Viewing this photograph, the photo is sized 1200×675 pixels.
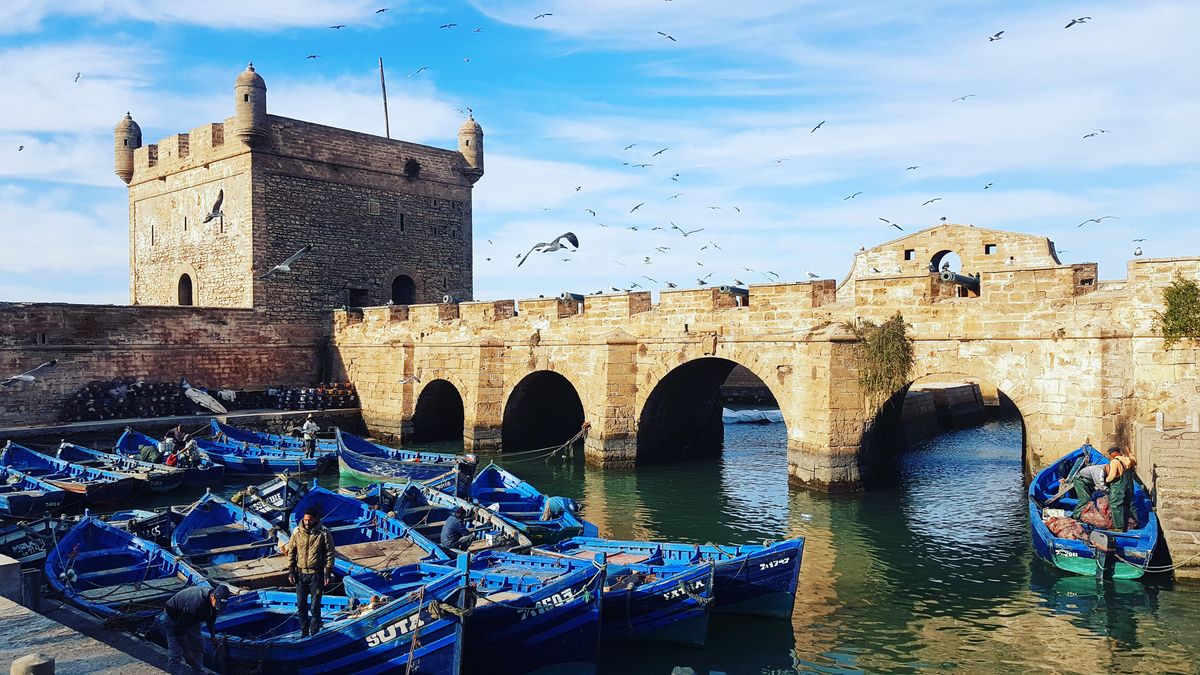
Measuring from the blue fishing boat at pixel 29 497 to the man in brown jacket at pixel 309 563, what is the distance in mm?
10075

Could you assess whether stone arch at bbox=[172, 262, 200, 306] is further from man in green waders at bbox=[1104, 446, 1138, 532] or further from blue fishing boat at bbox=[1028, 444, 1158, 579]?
man in green waders at bbox=[1104, 446, 1138, 532]

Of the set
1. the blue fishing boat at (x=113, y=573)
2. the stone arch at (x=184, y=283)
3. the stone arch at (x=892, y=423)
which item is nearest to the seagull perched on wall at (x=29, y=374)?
the stone arch at (x=184, y=283)

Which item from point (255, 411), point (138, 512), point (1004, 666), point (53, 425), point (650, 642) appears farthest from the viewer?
point (255, 411)

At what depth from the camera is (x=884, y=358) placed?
57.3 ft

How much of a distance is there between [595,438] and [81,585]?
43.2 ft

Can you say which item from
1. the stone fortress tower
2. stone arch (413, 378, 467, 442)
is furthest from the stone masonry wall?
stone arch (413, 378, 467, 442)

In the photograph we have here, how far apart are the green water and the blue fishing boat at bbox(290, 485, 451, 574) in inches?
122

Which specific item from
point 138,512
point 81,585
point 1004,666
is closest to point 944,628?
point 1004,666

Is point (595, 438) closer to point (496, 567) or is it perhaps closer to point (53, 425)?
point (496, 567)

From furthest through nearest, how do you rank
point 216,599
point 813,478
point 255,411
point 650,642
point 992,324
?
point 255,411, point 813,478, point 992,324, point 650,642, point 216,599

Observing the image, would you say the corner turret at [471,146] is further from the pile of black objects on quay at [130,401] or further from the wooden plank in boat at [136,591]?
the wooden plank in boat at [136,591]

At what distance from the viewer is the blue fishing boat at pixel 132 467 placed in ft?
63.6

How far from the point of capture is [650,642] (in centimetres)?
1048

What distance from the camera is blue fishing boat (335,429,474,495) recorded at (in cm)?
1908
